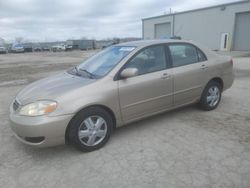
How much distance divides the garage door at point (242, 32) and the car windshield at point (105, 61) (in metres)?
Result: 25.6

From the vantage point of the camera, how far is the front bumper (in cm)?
299

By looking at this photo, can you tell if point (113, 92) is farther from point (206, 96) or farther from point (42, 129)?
point (206, 96)

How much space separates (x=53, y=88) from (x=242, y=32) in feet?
89.3

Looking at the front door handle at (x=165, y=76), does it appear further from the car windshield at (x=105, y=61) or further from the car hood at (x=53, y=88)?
the car hood at (x=53, y=88)

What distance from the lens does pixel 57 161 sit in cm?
321

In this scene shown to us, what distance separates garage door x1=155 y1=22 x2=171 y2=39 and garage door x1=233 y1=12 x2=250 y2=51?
413 inches

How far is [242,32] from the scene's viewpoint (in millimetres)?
25891

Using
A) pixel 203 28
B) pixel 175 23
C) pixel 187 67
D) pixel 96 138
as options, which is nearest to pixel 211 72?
pixel 187 67

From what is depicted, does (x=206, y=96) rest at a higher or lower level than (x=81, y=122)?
lower

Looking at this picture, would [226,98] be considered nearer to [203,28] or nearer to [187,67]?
[187,67]

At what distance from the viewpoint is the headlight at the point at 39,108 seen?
9.99 ft

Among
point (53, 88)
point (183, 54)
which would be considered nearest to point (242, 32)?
point (183, 54)

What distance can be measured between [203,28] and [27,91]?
29697 millimetres

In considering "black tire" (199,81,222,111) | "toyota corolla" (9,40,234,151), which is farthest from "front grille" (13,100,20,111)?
"black tire" (199,81,222,111)
